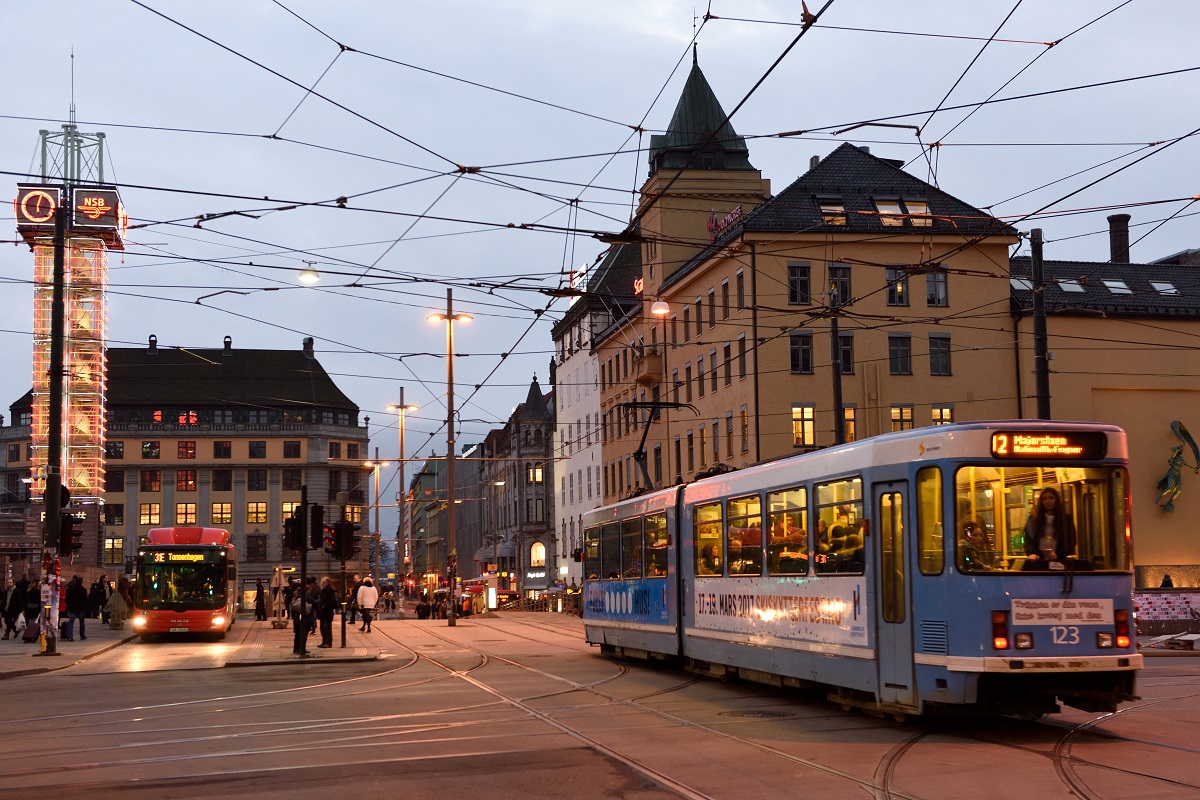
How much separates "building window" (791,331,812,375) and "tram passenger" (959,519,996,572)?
38499 millimetres

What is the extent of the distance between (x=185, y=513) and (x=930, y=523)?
112 metres

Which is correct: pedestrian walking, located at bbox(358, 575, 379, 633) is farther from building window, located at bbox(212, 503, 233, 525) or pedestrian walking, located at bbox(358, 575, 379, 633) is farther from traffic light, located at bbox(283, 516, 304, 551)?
building window, located at bbox(212, 503, 233, 525)

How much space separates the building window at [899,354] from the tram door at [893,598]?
125 ft

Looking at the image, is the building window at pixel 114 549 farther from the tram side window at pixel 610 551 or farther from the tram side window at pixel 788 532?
the tram side window at pixel 788 532

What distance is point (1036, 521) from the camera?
45.7ft

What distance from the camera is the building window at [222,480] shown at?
395 feet

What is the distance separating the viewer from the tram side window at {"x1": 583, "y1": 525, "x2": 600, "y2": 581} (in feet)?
91.8

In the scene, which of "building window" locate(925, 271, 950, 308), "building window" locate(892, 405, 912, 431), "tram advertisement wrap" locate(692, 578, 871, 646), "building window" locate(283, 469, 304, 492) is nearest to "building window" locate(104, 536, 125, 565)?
"building window" locate(283, 469, 304, 492)

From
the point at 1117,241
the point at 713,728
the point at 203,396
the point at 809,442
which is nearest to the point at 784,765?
the point at 713,728

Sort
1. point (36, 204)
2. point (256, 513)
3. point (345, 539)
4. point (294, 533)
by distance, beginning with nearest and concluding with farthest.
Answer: point (294, 533) → point (345, 539) → point (36, 204) → point (256, 513)

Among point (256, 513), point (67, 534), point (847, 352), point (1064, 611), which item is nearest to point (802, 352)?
point (847, 352)

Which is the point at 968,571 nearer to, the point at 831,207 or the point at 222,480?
the point at 831,207

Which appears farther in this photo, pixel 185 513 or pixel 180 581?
pixel 185 513

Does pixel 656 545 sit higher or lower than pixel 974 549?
higher
